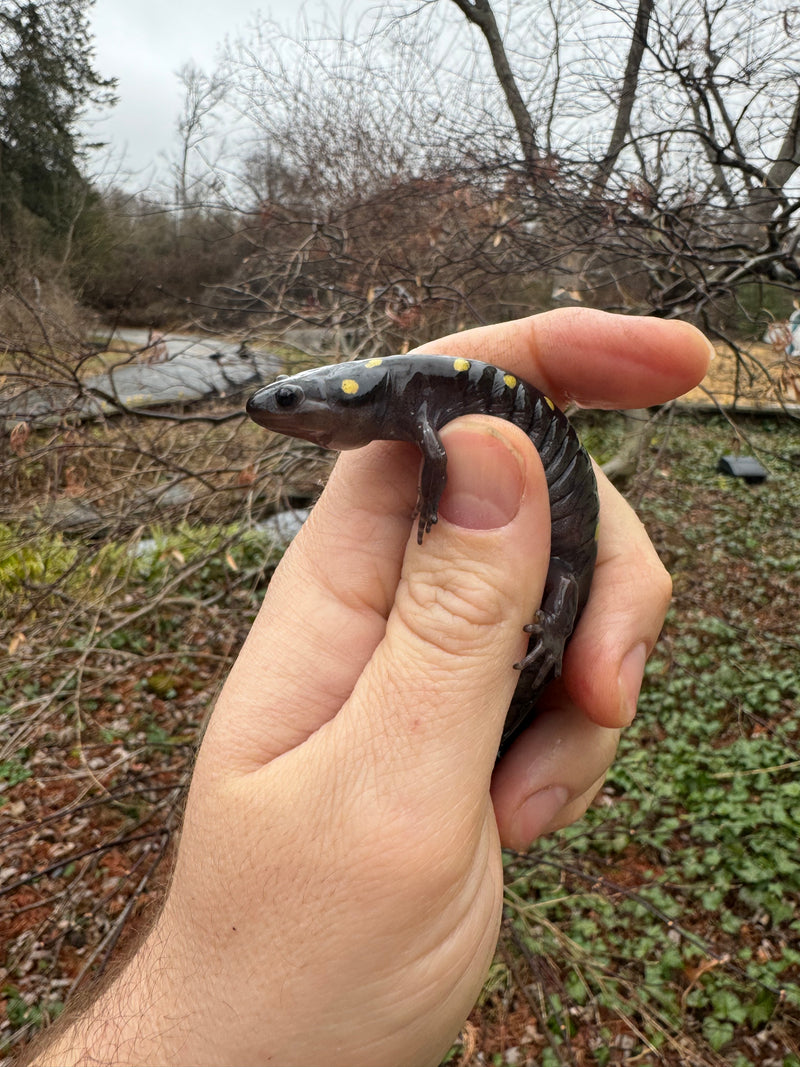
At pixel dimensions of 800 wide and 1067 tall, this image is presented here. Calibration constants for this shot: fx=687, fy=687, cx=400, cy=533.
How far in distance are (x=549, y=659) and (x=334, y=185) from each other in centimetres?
903

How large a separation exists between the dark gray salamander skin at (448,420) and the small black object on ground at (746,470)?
9.45 m

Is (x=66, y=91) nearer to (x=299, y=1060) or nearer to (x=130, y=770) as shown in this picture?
(x=130, y=770)

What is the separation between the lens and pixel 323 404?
1.90 m

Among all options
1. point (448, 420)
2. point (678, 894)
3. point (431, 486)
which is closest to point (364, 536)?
point (431, 486)

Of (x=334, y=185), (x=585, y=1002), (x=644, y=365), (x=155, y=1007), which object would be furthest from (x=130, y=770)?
(x=334, y=185)

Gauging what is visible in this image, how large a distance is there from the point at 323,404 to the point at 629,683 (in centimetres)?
134

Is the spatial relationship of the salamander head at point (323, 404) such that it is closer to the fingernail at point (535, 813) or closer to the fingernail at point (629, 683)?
the fingernail at point (629, 683)

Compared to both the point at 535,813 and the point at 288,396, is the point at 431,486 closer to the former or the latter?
the point at 288,396

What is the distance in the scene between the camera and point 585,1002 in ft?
11.9

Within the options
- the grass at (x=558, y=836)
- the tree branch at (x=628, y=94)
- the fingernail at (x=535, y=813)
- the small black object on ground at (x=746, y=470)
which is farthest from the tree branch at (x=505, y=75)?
the small black object on ground at (x=746, y=470)

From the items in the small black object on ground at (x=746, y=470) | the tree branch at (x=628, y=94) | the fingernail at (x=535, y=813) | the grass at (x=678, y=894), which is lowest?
the grass at (x=678, y=894)

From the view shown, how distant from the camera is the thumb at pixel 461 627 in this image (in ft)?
5.21

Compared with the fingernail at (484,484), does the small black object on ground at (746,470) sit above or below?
below

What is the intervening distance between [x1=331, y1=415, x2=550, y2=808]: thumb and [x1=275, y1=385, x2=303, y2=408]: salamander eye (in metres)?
0.43
